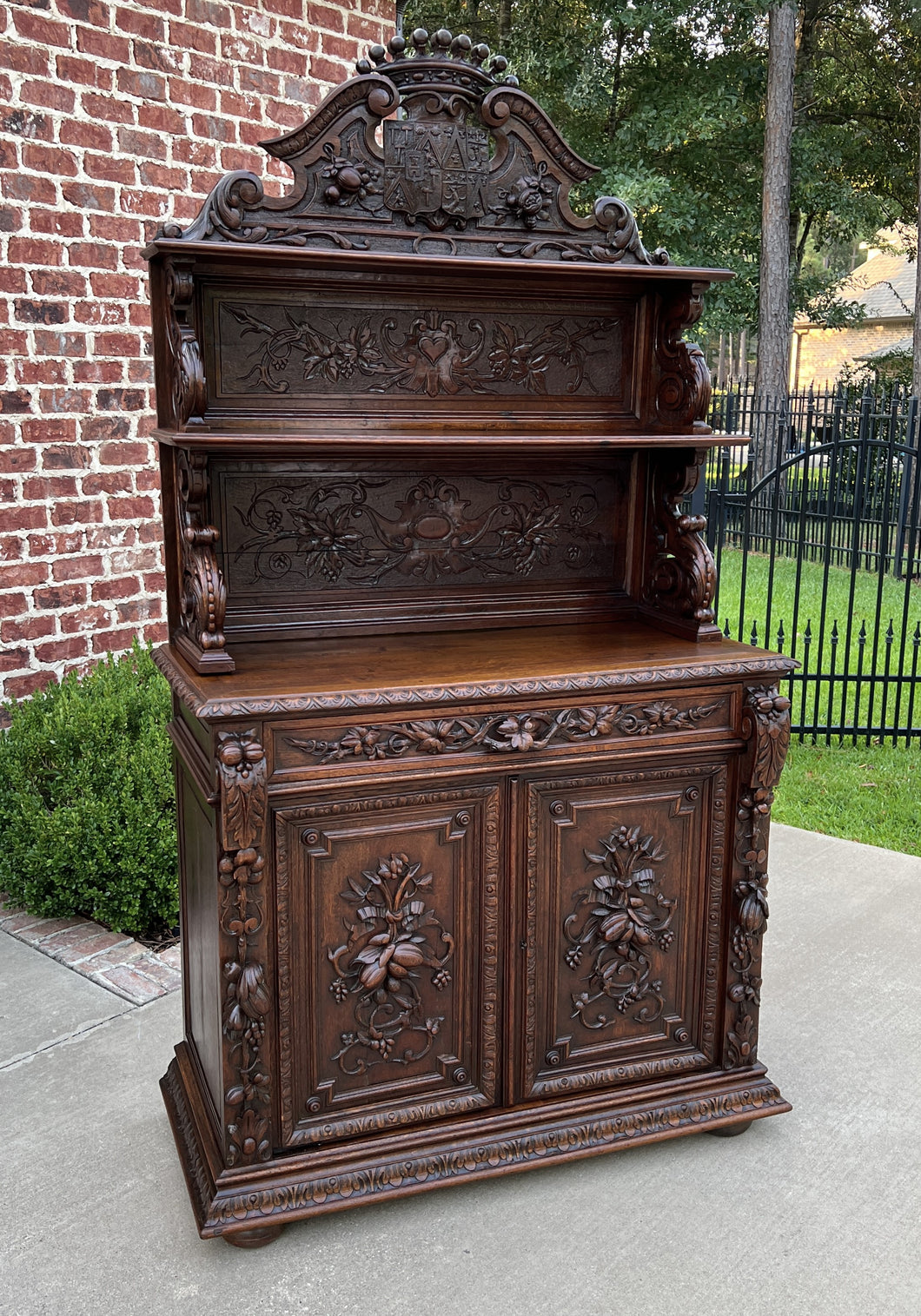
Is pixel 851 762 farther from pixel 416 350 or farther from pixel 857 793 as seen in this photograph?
pixel 416 350

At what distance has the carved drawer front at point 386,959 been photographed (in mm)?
2445

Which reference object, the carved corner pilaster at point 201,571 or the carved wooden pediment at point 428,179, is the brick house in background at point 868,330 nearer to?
A: the carved wooden pediment at point 428,179

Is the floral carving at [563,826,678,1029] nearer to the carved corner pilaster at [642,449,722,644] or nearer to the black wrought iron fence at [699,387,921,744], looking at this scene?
the carved corner pilaster at [642,449,722,644]

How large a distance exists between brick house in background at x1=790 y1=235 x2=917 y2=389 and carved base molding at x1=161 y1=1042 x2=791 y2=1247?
23.3m

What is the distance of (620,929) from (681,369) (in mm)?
1388

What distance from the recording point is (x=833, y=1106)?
117 inches

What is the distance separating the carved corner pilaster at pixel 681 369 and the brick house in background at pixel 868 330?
22.6 meters

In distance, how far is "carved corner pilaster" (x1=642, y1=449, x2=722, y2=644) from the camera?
2.87 metres

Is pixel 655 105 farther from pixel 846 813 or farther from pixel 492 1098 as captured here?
pixel 492 1098

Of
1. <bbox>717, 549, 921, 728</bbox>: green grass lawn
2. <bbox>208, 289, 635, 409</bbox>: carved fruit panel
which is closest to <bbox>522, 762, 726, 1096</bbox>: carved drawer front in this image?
<bbox>208, 289, 635, 409</bbox>: carved fruit panel

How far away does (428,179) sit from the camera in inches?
104

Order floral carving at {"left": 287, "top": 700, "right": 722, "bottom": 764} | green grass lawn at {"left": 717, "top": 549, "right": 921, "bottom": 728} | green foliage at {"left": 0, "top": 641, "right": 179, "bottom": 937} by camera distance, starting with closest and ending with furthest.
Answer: floral carving at {"left": 287, "top": 700, "right": 722, "bottom": 764}
green foliage at {"left": 0, "top": 641, "right": 179, "bottom": 937}
green grass lawn at {"left": 717, "top": 549, "right": 921, "bottom": 728}

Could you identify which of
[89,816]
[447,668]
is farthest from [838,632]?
[447,668]

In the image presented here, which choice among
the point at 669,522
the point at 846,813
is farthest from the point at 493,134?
the point at 846,813
